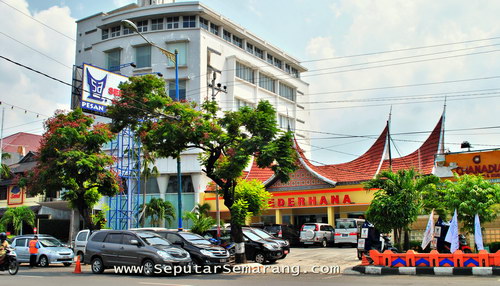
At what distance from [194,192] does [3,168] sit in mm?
16617

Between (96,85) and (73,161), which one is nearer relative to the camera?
(73,161)

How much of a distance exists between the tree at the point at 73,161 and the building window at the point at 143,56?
78.4 ft

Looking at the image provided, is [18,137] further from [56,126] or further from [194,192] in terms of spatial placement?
[56,126]

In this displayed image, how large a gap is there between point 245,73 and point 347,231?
2719 centimetres

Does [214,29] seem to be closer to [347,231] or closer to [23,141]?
[23,141]

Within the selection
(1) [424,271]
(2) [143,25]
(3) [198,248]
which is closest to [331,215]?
(1) [424,271]

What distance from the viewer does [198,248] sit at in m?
18.1

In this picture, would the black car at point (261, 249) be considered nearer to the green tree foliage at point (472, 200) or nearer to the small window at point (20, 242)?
the green tree foliage at point (472, 200)

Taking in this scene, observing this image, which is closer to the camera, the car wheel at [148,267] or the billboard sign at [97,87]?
the car wheel at [148,267]

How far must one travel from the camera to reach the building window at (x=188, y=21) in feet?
167

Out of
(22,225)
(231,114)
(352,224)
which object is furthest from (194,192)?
(231,114)

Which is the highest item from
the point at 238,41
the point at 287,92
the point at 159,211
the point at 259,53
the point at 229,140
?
the point at 238,41

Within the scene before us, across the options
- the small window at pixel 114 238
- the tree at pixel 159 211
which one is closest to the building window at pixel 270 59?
the tree at pixel 159 211

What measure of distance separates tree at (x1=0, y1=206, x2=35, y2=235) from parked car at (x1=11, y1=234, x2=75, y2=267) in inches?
735
